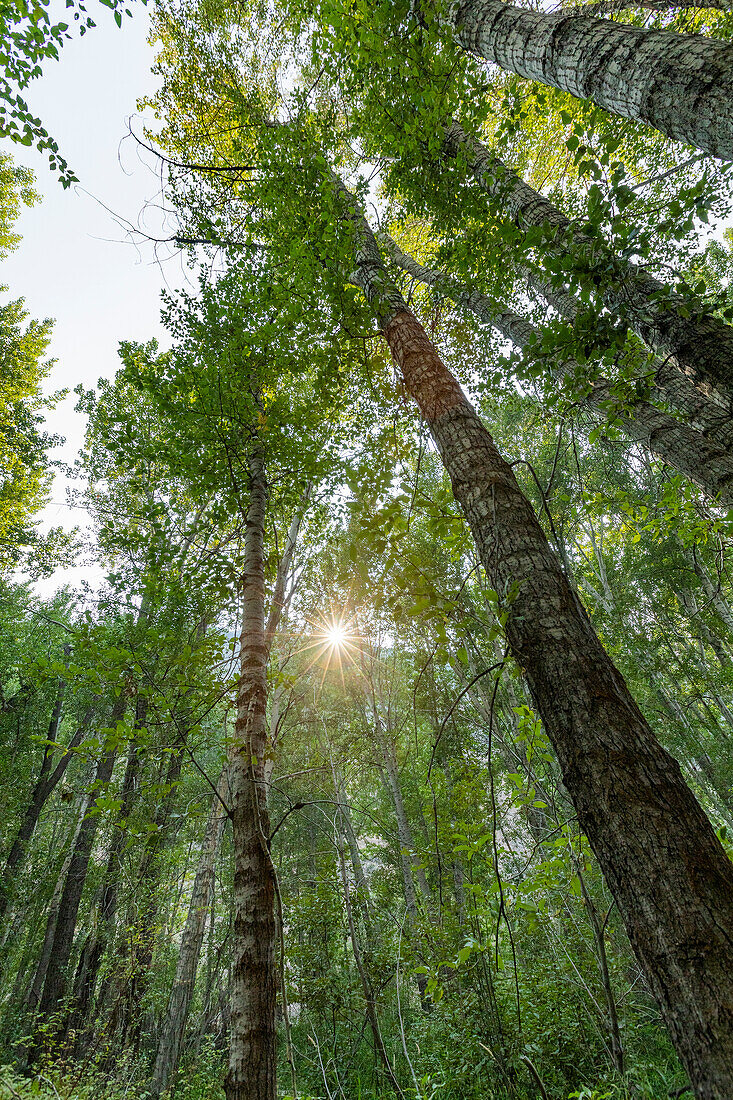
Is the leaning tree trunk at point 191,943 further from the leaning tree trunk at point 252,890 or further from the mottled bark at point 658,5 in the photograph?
the mottled bark at point 658,5

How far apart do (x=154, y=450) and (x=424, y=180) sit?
3.39 m

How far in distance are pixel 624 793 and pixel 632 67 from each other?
3.60 m

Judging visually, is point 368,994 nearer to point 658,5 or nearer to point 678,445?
point 678,445

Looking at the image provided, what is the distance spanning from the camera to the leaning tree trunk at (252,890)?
2.10 m

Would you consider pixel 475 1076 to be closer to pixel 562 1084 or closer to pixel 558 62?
pixel 562 1084

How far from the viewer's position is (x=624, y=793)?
1.07 meters

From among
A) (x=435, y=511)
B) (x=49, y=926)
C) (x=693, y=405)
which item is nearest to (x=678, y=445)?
(x=693, y=405)

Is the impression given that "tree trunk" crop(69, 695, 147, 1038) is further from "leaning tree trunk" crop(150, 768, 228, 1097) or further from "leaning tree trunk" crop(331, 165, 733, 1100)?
"leaning tree trunk" crop(331, 165, 733, 1100)

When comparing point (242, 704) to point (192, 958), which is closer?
point (242, 704)

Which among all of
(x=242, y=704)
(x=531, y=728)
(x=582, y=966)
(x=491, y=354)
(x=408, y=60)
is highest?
(x=491, y=354)

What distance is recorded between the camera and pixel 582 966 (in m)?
4.78

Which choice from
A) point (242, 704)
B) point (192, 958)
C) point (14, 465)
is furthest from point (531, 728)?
point (14, 465)

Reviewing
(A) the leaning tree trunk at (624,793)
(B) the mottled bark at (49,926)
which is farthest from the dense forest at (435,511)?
(B) the mottled bark at (49,926)

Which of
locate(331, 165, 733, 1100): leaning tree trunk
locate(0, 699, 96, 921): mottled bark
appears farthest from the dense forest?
locate(0, 699, 96, 921): mottled bark
